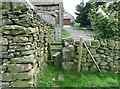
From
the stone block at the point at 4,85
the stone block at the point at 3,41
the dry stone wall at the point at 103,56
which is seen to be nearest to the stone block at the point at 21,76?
the stone block at the point at 4,85

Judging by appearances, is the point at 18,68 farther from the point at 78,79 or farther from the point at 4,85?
the point at 78,79

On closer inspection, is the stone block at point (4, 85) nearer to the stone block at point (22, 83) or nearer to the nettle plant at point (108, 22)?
the stone block at point (22, 83)

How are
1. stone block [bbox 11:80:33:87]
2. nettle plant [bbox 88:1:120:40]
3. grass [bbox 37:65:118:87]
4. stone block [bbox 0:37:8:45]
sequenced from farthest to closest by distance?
nettle plant [bbox 88:1:120:40] < grass [bbox 37:65:118:87] < stone block [bbox 11:80:33:87] < stone block [bbox 0:37:8:45]

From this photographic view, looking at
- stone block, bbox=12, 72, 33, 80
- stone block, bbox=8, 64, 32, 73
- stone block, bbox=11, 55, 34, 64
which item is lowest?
stone block, bbox=12, 72, 33, 80

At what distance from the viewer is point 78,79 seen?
11.3ft

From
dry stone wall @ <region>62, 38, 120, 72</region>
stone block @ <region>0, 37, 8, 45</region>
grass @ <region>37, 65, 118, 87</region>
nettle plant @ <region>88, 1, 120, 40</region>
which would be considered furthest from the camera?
nettle plant @ <region>88, 1, 120, 40</region>

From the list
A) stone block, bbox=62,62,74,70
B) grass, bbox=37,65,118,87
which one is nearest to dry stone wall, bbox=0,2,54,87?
grass, bbox=37,65,118,87

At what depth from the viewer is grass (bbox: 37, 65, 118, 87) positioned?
3.14 meters

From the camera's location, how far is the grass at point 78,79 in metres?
3.14

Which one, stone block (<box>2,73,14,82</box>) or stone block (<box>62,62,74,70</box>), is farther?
stone block (<box>62,62,74,70</box>)

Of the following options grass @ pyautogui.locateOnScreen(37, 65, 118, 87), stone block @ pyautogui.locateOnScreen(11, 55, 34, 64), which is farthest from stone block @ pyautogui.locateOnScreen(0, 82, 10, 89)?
grass @ pyautogui.locateOnScreen(37, 65, 118, 87)

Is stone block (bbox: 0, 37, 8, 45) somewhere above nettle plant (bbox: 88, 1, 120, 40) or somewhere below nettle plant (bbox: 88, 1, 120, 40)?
below

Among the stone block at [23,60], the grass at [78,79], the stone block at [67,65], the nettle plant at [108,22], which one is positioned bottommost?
the grass at [78,79]

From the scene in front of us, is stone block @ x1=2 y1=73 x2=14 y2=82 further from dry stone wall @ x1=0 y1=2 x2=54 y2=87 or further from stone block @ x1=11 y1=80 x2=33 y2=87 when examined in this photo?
stone block @ x1=11 y1=80 x2=33 y2=87
